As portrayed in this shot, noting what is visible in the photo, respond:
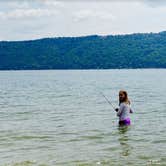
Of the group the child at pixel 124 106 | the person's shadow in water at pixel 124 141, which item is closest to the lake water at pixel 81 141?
the person's shadow in water at pixel 124 141

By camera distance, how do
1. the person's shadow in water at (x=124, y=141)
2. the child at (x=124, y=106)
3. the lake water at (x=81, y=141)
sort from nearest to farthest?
1. the lake water at (x=81, y=141)
2. the person's shadow in water at (x=124, y=141)
3. the child at (x=124, y=106)

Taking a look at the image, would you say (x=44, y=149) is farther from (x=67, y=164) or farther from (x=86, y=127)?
(x=86, y=127)

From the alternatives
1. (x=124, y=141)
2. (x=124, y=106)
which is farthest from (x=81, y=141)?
(x=124, y=106)

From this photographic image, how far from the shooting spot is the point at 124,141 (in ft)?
53.4

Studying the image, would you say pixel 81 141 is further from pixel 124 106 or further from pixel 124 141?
pixel 124 106

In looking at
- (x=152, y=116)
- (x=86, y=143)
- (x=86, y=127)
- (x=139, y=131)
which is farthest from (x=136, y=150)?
(x=152, y=116)

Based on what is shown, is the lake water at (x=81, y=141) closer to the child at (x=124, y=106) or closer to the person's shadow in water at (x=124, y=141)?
the person's shadow in water at (x=124, y=141)

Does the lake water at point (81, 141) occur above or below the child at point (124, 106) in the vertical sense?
below

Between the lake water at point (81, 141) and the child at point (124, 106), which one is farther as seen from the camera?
the child at point (124, 106)

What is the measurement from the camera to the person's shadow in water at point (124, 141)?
14.1 metres

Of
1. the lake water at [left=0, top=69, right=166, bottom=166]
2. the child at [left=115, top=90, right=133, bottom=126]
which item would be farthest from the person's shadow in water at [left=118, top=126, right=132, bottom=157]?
the child at [left=115, top=90, right=133, bottom=126]

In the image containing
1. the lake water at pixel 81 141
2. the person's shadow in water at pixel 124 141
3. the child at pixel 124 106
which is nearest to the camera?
the lake water at pixel 81 141

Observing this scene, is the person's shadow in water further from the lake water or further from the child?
the child

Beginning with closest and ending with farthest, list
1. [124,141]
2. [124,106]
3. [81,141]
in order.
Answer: [124,141], [81,141], [124,106]
